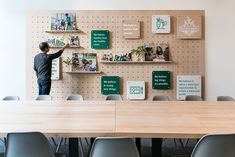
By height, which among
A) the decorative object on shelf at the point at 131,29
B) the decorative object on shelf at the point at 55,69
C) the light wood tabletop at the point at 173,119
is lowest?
the light wood tabletop at the point at 173,119

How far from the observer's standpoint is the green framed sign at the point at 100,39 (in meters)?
6.23

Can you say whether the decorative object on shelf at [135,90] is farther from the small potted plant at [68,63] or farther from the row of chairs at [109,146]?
the row of chairs at [109,146]

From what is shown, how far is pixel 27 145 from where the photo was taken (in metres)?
2.35

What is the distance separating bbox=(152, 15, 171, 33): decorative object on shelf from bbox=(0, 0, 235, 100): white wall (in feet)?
0.72

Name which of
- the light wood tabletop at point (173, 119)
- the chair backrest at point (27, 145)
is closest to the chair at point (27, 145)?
the chair backrest at point (27, 145)

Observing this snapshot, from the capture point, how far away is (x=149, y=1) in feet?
20.7

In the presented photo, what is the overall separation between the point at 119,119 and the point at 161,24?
11.8 feet

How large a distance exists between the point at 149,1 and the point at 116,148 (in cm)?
465

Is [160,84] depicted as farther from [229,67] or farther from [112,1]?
[112,1]

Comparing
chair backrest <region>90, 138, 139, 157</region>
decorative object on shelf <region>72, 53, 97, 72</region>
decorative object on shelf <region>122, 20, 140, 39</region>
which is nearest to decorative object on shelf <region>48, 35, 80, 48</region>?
decorative object on shelf <region>72, 53, 97, 72</region>

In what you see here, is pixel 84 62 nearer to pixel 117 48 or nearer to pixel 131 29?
pixel 117 48

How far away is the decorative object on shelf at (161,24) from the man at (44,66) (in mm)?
1897

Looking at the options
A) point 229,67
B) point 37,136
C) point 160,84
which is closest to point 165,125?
point 37,136

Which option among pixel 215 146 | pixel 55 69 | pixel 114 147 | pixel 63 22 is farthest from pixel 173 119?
pixel 63 22
